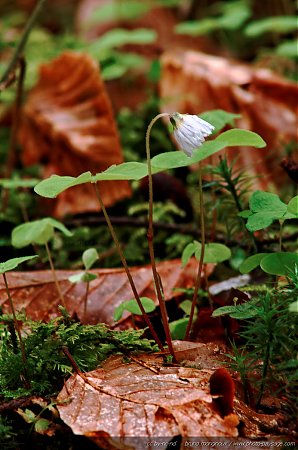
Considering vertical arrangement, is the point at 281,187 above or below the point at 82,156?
below

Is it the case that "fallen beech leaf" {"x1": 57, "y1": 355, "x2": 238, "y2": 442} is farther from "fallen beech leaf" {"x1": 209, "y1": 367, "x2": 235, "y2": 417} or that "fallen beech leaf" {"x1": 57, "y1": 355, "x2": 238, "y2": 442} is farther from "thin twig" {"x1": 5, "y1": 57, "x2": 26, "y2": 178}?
"thin twig" {"x1": 5, "y1": 57, "x2": 26, "y2": 178}

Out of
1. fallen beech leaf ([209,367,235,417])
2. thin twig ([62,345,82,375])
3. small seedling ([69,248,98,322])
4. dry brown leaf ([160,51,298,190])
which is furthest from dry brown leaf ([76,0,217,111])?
fallen beech leaf ([209,367,235,417])

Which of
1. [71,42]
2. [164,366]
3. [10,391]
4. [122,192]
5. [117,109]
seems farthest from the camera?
[71,42]

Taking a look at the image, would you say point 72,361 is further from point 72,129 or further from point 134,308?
point 72,129

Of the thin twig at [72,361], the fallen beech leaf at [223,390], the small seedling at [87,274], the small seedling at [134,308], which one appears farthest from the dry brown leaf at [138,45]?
the fallen beech leaf at [223,390]

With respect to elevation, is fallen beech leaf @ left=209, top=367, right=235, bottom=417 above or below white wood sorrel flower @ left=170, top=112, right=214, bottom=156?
below

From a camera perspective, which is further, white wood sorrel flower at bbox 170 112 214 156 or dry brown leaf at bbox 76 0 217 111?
dry brown leaf at bbox 76 0 217 111

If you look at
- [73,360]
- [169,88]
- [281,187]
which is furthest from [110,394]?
[169,88]

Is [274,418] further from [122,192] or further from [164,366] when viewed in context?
[122,192]
